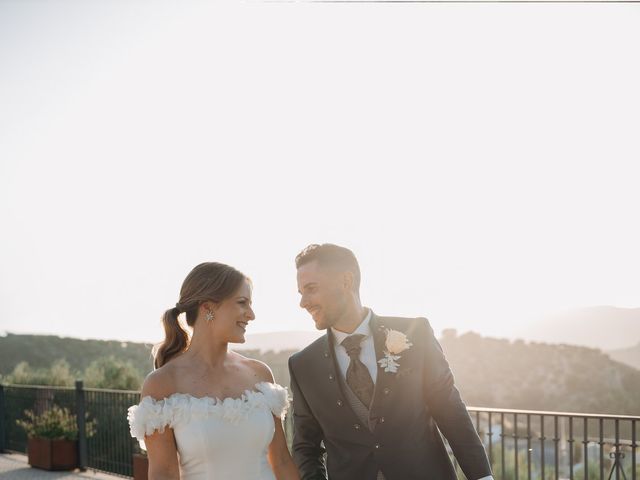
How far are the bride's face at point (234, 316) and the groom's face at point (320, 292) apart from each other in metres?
0.25

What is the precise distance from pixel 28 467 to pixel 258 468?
10076 mm

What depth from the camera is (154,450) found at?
3.15 meters

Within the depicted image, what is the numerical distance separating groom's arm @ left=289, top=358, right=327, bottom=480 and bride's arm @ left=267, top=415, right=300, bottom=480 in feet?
0.13

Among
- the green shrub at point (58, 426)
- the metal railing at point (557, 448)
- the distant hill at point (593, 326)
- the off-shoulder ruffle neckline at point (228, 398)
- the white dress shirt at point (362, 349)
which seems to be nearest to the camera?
the off-shoulder ruffle neckline at point (228, 398)

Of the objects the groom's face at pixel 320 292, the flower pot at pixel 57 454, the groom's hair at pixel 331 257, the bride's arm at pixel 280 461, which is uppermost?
the groom's hair at pixel 331 257

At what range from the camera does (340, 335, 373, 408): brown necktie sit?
332 cm

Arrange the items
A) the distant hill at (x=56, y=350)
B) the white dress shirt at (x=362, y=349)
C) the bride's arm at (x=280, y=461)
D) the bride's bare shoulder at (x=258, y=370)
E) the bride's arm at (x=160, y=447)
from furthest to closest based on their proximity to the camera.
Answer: the distant hill at (x=56, y=350), the bride's bare shoulder at (x=258, y=370), the bride's arm at (x=280, y=461), the white dress shirt at (x=362, y=349), the bride's arm at (x=160, y=447)

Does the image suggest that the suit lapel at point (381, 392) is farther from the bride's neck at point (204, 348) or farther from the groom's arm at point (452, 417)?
the bride's neck at point (204, 348)

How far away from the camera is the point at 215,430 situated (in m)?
3.26

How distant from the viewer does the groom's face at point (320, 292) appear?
3.31m

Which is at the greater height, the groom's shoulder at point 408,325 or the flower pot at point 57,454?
the groom's shoulder at point 408,325

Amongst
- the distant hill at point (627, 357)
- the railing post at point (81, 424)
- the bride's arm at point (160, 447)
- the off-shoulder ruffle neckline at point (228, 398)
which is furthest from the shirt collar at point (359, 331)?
the distant hill at point (627, 357)

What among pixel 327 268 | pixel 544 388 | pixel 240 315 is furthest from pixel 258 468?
pixel 544 388

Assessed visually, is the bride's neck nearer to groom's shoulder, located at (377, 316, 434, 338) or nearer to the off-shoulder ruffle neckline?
the off-shoulder ruffle neckline
